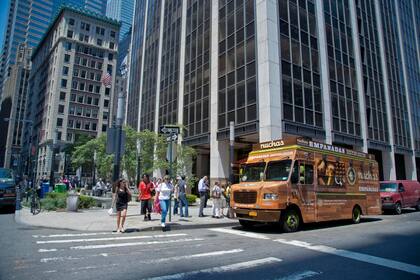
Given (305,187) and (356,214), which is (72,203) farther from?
(356,214)

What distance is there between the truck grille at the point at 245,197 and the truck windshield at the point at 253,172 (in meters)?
0.89

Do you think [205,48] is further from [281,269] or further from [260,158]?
[281,269]

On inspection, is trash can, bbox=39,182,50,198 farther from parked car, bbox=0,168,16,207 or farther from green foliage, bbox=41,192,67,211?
green foliage, bbox=41,192,67,211

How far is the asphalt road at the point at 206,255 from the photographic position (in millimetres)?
5793

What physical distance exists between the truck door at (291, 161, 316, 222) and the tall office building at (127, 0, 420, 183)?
34.8ft

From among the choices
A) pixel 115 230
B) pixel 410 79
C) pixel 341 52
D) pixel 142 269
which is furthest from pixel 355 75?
pixel 142 269

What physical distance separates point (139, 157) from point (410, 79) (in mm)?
37437

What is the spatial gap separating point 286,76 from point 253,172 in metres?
14.5

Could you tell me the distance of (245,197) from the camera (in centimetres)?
1154

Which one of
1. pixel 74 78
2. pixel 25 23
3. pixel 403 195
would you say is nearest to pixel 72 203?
pixel 403 195

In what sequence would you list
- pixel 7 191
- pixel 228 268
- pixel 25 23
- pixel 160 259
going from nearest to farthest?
pixel 228 268 < pixel 160 259 < pixel 7 191 < pixel 25 23

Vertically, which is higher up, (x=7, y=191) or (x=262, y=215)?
(x=7, y=191)

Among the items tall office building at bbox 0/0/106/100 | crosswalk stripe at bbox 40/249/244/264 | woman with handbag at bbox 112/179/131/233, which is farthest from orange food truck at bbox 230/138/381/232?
tall office building at bbox 0/0/106/100

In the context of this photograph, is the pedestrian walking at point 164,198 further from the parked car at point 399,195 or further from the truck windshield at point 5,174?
the parked car at point 399,195
